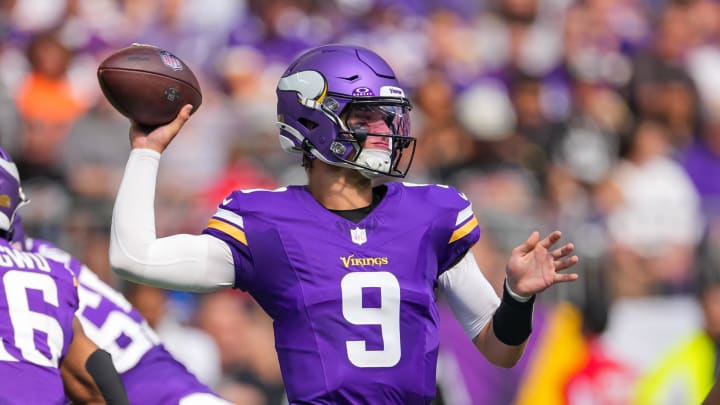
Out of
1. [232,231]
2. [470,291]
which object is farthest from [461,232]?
[232,231]

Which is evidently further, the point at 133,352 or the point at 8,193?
the point at 133,352

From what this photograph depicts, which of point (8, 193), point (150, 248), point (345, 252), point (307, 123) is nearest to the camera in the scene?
point (150, 248)

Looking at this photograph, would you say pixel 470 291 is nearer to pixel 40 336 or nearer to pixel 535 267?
pixel 535 267

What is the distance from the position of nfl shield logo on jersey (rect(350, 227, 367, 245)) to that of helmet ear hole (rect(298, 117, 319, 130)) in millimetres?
394

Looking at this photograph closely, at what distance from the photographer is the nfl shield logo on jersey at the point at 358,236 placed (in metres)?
4.13

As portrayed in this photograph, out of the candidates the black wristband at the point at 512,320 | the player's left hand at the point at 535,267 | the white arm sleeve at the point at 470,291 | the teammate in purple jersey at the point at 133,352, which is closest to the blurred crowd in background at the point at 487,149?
the teammate in purple jersey at the point at 133,352

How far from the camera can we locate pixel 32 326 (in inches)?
163

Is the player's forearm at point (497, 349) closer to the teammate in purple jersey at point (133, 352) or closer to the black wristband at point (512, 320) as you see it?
the black wristband at point (512, 320)

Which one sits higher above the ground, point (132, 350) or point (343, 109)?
point (343, 109)

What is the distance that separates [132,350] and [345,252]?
1.28 m

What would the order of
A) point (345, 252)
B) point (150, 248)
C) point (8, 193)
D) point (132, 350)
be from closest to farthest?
point (150, 248) < point (345, 252) < point (8, 193) < point (132, 350)

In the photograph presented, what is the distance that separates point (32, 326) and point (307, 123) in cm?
114

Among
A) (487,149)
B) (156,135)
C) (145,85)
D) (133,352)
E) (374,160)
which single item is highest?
(145,85)

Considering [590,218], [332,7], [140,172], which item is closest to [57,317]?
[140,172]
